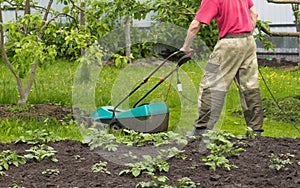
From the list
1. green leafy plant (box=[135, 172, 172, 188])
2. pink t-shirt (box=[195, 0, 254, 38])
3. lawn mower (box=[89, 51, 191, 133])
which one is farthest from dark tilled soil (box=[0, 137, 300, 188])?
pink t-shirt (box=[195, 0, 254, 38])

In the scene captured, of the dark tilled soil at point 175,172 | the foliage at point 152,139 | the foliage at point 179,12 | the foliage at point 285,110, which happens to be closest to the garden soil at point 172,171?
the dark tilled soil at point 175,172

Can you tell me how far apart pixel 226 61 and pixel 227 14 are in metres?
0.49

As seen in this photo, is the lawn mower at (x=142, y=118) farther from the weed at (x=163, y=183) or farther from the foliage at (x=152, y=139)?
the weed at (x=163, y=183)

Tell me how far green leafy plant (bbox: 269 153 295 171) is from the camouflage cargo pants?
1.37 metres

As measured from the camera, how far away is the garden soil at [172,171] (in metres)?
4.55

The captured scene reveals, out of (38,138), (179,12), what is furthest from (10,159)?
(179,12)

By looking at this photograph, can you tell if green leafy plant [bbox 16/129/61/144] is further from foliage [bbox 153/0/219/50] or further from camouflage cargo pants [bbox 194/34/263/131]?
foliage [bbox 153/0/219/50]

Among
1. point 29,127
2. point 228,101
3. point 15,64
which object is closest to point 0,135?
point 29,127

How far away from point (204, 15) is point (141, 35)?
7710mm

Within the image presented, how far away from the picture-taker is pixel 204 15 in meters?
6.39

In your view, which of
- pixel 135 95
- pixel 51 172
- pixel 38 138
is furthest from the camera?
pixel 135 95

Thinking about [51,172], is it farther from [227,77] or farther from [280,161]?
[227,77]

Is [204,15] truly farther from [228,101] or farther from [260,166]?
[228,101]

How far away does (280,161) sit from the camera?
4.98 metres
